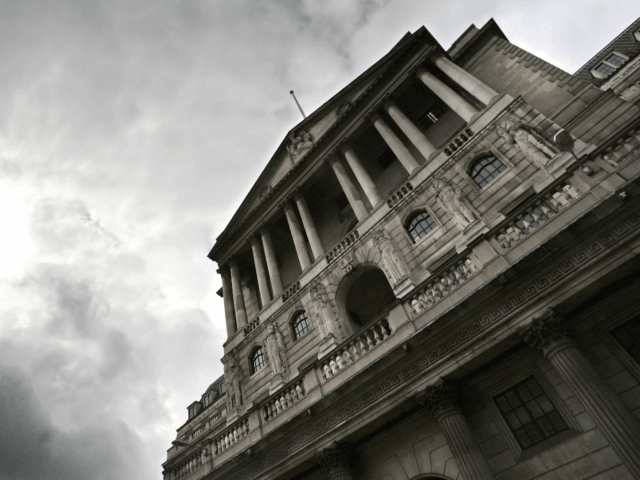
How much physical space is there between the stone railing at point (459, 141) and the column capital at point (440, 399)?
10.5 m

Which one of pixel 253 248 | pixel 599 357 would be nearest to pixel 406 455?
pixel 599 357

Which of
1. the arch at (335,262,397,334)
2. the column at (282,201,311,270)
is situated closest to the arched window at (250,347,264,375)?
the column at (282,201,311,270)

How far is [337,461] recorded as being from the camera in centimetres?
1275

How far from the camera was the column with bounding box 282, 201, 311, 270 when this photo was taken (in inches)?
894

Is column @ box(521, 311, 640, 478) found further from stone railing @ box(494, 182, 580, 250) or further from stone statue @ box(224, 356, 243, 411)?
stone statue @ box(224, 356, 243, 411)

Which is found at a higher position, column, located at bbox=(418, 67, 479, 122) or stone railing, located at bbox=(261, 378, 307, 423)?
column, located at bbox=(418, 67, 479, 122)

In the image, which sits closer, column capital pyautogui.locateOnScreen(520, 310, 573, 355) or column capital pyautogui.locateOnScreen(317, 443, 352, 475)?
column capital pyautogui.locateOnScreen(520, 310, 573, 355)

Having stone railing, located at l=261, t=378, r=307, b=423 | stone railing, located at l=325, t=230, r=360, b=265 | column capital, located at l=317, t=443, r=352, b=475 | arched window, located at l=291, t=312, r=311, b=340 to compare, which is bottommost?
column capital, located at l=317, t=443, r=352, b=475

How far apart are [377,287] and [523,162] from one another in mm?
8587

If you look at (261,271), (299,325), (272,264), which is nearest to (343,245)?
(299,325)

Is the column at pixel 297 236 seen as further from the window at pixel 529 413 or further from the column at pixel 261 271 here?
the window at pixel 529 413

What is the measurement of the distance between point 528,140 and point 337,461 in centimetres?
1311

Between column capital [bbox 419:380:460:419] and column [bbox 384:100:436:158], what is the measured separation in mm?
11275

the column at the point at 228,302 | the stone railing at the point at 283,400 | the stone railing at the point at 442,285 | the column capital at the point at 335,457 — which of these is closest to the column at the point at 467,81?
the stone railing at the point at 442,285
